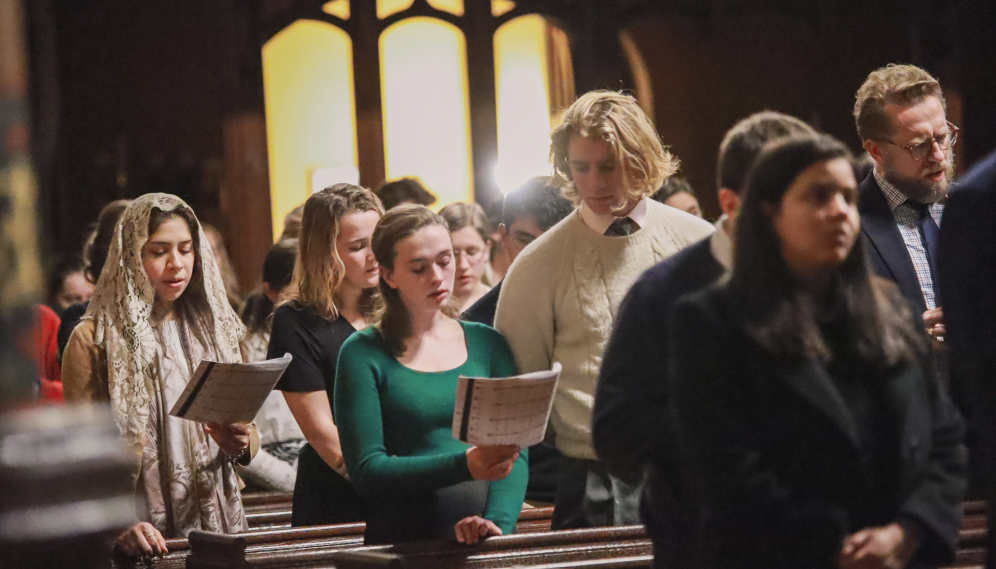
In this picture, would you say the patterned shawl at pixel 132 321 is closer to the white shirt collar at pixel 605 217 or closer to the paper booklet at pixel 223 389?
the paper booklet at pixel 223 389

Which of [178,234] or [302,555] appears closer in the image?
[302,555]

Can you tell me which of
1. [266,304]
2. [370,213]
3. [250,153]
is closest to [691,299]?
[370,213]

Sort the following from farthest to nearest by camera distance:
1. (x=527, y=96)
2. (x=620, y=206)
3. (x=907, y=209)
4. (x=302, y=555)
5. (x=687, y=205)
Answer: (x=527, y=96)
(x=687, y=205)
(x=907, y=209)
(x=302, y=555)
(x=620, y=206)

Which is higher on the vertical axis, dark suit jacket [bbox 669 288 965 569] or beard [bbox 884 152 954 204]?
beard [bbox 884 152 954 204]

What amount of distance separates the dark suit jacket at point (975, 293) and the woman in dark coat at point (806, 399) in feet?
0.82

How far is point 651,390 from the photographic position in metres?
2.13

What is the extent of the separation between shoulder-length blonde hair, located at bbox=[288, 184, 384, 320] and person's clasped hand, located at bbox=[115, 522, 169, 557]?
0.79 m

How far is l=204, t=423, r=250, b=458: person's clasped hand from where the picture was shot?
3.48m

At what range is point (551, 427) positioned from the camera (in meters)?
3.04

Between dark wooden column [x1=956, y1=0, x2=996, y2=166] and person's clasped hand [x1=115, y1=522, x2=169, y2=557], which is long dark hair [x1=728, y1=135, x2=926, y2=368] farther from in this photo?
dark wooden column [x1=956, y1=0, x2=996, y2=166]

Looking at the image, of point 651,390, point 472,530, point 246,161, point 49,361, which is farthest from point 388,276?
point 246,161

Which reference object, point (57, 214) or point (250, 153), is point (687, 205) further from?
point (57, 214)

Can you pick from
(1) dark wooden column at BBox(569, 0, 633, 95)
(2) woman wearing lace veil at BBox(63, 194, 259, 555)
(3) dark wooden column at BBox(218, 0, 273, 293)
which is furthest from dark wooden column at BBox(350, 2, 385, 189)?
(2) woman wearing lace veil at BBox(63, 194, 259, 555)

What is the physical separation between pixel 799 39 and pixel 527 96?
5.38 ft
